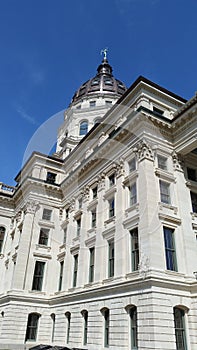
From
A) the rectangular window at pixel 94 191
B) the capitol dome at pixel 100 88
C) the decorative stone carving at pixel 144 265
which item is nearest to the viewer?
the decorative stone carving at pixel 144 265

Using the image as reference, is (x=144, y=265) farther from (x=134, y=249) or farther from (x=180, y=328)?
(x=180, y=328)

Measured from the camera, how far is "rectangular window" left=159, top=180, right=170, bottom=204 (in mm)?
21594

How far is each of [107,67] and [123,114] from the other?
173 ft

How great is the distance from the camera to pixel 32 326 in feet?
90.6

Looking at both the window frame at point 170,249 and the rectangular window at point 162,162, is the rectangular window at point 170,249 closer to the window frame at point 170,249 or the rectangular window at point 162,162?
the window frame at point 170,249

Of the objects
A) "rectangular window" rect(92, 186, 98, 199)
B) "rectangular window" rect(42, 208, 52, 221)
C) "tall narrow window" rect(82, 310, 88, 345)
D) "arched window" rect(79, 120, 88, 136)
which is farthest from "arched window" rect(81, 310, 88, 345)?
"arched window" rect(79, 120, 88, 136)

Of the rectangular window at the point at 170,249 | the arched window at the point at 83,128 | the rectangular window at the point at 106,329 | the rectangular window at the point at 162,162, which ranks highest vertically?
the arched window at the point at 83,128

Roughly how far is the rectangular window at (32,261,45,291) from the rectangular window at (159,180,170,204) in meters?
16.6

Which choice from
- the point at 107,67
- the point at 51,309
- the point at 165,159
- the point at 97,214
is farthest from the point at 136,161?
the point at 107,67

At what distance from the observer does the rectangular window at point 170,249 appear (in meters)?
19.0

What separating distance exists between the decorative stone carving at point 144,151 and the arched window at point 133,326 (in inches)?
426

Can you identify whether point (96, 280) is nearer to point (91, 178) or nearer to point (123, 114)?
point (91, 178)

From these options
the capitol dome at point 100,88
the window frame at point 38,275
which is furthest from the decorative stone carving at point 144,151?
the capitol dome at point 100,88

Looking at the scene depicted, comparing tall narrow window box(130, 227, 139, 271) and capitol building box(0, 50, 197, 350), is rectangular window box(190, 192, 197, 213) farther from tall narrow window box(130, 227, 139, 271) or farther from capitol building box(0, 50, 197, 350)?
tall narrow window box(130, 227, 139, 271)
